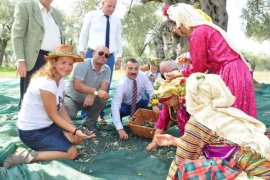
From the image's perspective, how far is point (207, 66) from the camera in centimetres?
293

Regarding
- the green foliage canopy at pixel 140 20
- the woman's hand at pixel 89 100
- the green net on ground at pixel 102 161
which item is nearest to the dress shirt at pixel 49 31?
the woman's hand at pixel 89 100

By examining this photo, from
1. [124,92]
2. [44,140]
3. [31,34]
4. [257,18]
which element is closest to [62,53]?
[44,140]

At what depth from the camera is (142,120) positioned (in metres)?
4.19

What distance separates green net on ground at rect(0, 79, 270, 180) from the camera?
258 cm

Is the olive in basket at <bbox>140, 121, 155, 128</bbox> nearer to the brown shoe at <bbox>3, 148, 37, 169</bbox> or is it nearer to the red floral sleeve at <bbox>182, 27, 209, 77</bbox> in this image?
the red floral sleeve at <bbox>182, 27, 209, 77</bbox>

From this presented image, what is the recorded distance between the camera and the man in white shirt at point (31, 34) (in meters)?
3.80

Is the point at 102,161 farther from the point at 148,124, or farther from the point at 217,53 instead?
the point at 217,53

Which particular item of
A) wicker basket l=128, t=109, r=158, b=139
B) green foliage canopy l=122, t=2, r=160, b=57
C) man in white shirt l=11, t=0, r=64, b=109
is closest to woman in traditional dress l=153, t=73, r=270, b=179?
wicker basket l=128, t=109, r=158, b=139

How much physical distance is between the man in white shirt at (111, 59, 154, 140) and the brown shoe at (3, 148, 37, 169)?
1.20 meters

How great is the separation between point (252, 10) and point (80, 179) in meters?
12.3

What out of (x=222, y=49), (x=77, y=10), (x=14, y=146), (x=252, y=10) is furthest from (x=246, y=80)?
(x=77, y=10)

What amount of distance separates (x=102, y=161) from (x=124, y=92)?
128 centimetres

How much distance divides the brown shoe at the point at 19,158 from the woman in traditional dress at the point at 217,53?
59.2 inches

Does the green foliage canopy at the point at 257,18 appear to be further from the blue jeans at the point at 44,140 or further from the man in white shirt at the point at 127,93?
the blue jeans at the point at 44,140
